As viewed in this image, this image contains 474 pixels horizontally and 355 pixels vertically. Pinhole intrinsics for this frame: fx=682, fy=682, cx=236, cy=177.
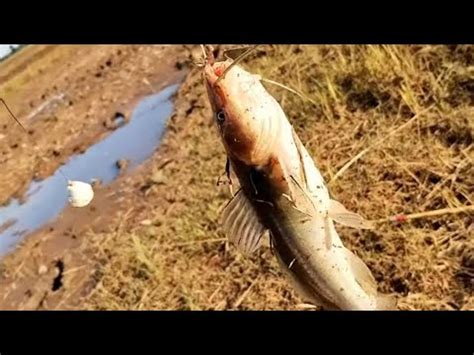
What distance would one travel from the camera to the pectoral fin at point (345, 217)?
1.34 meters

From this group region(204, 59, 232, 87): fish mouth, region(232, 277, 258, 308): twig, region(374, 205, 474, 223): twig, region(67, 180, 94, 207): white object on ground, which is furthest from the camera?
region(232, 277, 258, 308): twig

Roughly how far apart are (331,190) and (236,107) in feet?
8.44

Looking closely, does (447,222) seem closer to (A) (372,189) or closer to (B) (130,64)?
(A) (372,189)

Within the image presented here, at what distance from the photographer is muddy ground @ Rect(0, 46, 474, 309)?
3295 mm

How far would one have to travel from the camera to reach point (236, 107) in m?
1.26

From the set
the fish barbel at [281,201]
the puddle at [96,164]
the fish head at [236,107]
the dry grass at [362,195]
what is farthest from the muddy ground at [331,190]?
the fish head at [236,107]

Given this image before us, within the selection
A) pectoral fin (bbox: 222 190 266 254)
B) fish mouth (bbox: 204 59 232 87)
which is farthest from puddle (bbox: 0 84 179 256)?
fish mouth (bbox: 204 59 232 87)

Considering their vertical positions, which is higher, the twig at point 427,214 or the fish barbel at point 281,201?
the fish barbel at point 281,201

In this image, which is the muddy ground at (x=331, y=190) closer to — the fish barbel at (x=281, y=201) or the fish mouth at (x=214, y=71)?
the fish barbel at (x=281, y=201)

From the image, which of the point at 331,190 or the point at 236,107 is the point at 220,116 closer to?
the point at 236,107

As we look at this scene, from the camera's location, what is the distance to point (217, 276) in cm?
414

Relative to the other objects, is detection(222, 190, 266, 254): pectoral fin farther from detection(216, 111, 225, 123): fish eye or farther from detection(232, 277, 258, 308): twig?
detection(232, 277, 258, 308): twig
